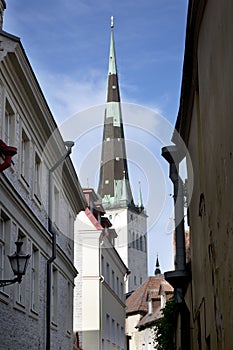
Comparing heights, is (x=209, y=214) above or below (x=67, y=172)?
below

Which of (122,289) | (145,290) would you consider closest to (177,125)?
(122,289)

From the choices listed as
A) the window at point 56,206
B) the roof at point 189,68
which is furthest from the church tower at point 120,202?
the roof at point 189,68

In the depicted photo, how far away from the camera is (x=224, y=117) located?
7754mm

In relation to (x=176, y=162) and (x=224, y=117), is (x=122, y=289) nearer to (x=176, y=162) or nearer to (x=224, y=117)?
(x=176, y=162)

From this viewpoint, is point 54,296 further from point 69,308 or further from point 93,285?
point 93,285

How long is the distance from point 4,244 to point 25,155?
343 cm

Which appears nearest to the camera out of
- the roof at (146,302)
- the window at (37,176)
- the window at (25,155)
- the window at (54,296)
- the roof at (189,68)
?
the roof at (189,68)

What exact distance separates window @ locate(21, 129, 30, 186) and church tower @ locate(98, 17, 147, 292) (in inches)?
3173

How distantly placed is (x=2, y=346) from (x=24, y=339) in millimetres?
2279

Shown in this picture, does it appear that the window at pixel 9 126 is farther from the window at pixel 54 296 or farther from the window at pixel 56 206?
the window at pixel 54 296

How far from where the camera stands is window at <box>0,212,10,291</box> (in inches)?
611

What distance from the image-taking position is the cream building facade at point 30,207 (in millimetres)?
15492

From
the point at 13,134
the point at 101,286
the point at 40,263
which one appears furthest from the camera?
the point at 101,286

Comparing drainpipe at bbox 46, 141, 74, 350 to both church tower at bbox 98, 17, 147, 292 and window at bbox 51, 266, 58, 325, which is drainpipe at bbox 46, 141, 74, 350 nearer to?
window at bbox 51, 266, 58, 325
